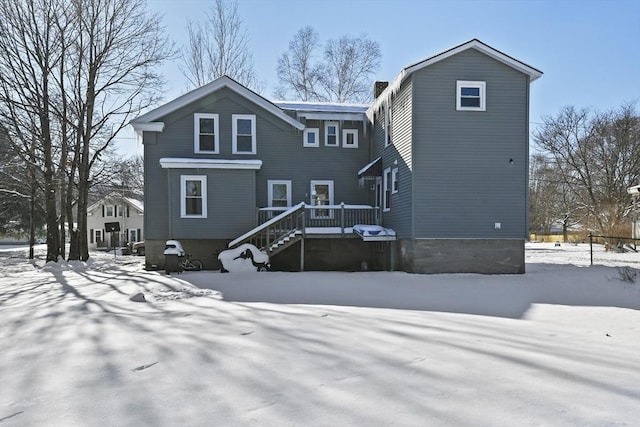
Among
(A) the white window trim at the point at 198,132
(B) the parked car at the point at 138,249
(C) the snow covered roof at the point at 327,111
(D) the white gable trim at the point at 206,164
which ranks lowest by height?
(B) the parked car at the point at 138,249

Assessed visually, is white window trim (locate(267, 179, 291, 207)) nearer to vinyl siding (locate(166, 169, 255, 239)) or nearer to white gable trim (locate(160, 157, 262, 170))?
vinyl siding (locate(166, 169, 255, 239))

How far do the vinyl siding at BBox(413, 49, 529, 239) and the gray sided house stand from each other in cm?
3

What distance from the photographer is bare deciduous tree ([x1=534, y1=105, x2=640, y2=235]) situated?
104 feet

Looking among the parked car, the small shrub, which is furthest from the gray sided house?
the parked car

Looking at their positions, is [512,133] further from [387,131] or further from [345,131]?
[345,131]

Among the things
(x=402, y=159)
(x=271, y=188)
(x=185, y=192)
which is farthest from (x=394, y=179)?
(x=185, y=192)

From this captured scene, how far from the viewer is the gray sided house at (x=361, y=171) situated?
14156 mm

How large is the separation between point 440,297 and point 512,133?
23.6 feet

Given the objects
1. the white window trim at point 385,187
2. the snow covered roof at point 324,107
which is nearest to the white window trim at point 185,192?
the snow covered roof at point 324,107

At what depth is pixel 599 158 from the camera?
33656 mm

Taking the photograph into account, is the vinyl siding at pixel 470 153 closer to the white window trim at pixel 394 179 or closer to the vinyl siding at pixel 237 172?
the white window trim at pixel 394 179

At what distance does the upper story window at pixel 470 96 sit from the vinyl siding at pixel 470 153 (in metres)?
0.14

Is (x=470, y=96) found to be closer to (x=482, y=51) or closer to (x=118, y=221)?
(x=482, y=51)

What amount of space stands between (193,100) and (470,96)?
31.2ft
